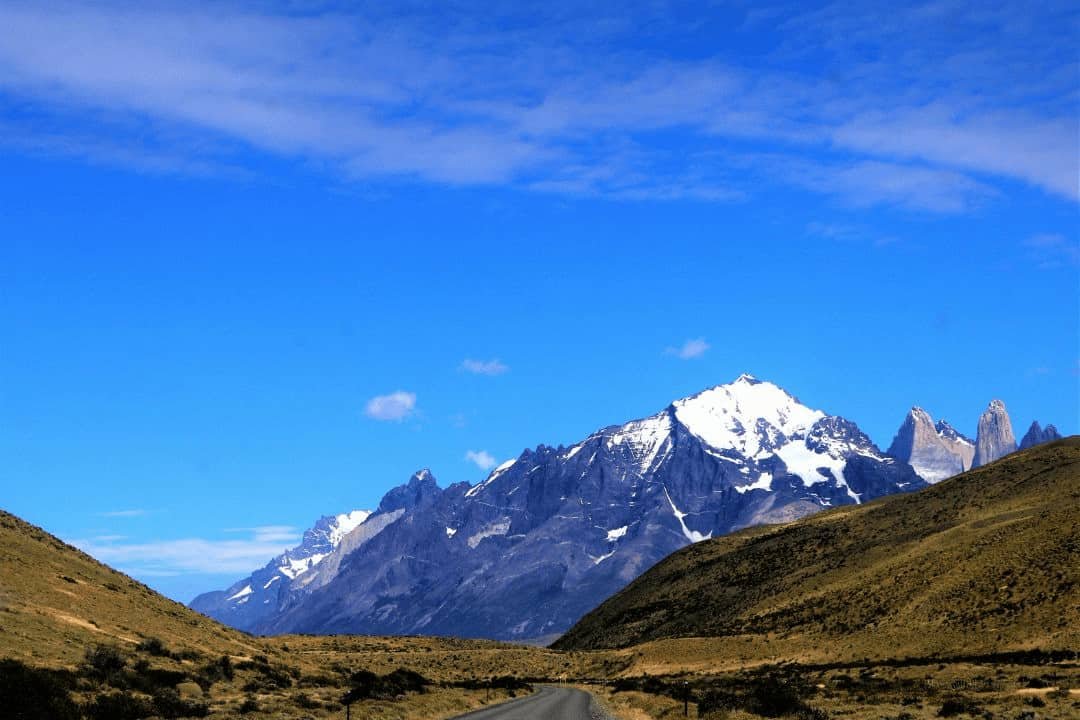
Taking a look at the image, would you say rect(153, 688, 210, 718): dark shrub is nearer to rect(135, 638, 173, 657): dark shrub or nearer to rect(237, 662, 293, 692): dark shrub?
rect(237, 662, 293, 692): dark shrub

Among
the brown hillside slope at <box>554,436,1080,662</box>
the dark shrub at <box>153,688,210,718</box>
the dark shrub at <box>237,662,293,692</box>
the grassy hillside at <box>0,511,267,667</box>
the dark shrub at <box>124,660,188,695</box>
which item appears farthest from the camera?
the brown hillside slope at <box>554,436,1080,662</box>

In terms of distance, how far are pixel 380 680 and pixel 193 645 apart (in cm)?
1511

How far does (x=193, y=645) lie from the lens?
8088 centimetres

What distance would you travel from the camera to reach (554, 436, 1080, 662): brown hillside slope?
98.8 m

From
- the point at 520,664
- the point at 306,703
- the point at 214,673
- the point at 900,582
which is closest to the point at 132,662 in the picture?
the point at 214,673

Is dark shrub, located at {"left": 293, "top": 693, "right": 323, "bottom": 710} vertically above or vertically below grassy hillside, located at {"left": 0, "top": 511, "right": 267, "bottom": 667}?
below

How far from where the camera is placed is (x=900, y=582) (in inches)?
4828

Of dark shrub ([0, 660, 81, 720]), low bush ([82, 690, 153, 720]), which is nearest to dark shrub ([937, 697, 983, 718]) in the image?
low bush ([82, 690, 153, 720])

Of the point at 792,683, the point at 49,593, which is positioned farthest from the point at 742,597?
the point at 49,593

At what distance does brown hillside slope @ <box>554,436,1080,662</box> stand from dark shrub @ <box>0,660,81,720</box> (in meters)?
67.0

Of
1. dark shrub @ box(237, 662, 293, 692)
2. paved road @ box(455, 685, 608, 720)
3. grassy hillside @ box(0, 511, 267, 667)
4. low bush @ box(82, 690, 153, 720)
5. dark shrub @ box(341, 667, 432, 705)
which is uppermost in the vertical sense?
grassy hillside @ box(0, 511, 267, 667)

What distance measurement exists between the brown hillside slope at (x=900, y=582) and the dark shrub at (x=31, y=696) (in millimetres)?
66968

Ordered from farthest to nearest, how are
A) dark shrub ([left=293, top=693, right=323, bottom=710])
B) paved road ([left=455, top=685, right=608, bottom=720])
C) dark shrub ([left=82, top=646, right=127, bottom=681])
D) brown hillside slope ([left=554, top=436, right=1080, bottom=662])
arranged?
brown hillside slope ([left=554, top=436, right=1080, bottom=662]) → dark shrub ([left=293, top=693, right=323, bottom=710]) → dark shrub ([left=82, top=646, right=127, bottom=681]) → paved road ([left=455, top=685, right=608, bottom=720])

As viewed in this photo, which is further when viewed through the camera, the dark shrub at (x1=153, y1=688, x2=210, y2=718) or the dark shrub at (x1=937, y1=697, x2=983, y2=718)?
the dark shrub at (x1=153, y1=688, x2=210, y2=718)
